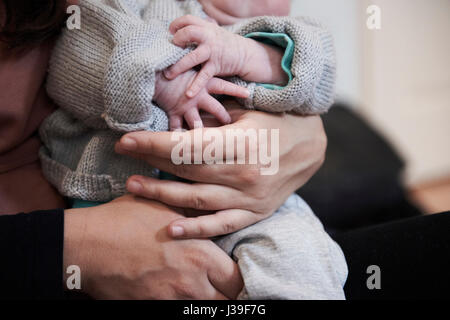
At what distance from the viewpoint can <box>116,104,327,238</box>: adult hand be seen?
0.64 m

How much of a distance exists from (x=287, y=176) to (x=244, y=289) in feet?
0.75

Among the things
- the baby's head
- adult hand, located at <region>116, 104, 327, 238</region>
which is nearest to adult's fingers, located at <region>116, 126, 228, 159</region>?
adult hand, located at <region>116, 104, 327, 238</region>

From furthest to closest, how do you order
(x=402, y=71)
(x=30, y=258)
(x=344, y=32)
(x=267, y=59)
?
(x=402, y=71) → (x=344, y=32) → (x=267, y=59) → (x=30, y=258)

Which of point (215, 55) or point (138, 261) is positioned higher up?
point (215, 55)

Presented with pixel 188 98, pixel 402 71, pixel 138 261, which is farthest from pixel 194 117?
pixel 402 71

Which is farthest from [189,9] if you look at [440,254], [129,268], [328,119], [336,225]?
[328,119]

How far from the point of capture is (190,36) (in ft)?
2.07

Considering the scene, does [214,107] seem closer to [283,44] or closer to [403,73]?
[283,44]

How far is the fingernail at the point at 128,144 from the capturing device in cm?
63

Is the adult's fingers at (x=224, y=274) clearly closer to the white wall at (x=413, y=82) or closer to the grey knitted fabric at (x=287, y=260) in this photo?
the grey knitted fabric at (x=287, y=260)

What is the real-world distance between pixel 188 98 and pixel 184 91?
0.6 inches

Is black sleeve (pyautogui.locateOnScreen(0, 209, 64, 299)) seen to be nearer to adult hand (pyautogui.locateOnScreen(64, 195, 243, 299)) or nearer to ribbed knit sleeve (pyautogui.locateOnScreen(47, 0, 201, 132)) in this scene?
adult hand (pyautogui.locateOnScreen(64, 195, 243, 299))

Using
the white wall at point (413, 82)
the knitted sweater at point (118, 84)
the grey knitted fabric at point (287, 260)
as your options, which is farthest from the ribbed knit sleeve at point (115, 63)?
the white wall at point (413, 82)

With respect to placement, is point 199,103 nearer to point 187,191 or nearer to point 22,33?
point 187,191
